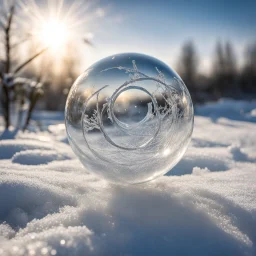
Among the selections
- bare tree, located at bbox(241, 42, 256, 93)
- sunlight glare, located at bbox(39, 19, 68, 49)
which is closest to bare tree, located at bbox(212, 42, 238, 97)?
bare tree, located at bbox(241, 42, 256, 93)

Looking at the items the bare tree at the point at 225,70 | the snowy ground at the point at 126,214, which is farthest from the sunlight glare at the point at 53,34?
the bare tree at the point at 225,70

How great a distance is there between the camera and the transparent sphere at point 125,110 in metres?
1.52

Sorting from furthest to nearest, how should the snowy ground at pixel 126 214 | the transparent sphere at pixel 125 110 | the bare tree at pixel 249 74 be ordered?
1. the bare tree at pixel 249 74
2. the transparent sphere at pixel 125 110
3. the snowy ground at pixel 126 214

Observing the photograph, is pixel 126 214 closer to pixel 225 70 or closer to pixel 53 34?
pixel 53 34

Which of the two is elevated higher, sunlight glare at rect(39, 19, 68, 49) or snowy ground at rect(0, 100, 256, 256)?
sunlight glare at rect(39, 19, 68, 49)

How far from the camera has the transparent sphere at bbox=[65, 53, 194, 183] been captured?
152cm

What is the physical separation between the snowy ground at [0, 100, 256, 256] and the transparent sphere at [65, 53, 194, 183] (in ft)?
0.60

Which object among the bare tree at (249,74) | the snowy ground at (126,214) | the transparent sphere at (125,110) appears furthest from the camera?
the bare tree at (249,74)

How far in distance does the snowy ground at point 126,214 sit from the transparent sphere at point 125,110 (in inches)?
7.2

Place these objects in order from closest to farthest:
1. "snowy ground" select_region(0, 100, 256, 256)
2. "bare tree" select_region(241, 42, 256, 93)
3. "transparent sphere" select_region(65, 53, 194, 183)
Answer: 1. "snowy ground" select_region(0, 100, 256, 256)
2. "transparent sphere" select_region(65, 53, 194, 183)
3. "bare tree" select_region(241, 42, 256, 93)

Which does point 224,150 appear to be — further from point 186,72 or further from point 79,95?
point 186,72

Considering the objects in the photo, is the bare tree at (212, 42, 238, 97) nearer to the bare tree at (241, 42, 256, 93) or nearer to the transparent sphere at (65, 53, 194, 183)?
the bare tree at (241, 42, 256, 93)

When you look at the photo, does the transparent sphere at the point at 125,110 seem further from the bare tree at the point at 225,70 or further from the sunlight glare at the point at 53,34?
the bare tree at the point at 225,70

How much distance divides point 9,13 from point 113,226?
3809mm
